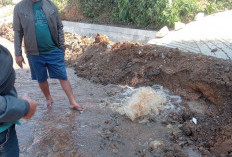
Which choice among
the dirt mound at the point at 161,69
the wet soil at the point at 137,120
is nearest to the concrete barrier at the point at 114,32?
the dirt mound at the point at 161,69

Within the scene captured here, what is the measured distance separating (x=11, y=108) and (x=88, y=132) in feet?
6.88

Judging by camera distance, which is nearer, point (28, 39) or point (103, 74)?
point (28, 39)

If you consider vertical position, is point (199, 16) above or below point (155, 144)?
above

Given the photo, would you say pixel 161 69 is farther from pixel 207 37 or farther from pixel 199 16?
pixel 199 16

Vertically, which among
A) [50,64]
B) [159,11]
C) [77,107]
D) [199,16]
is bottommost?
[77,107]

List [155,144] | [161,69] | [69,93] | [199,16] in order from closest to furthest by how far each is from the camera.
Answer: [155,144] < [69,93] < [161,69] < [199,16]

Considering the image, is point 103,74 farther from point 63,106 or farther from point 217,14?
point 217,14

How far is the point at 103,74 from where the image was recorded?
5711 millimetres

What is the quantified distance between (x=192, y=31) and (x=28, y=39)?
5.18m

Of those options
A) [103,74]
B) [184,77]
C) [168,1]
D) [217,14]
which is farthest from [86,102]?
[217,14]

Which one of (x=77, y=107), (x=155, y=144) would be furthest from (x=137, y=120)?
(x=77, y=107)

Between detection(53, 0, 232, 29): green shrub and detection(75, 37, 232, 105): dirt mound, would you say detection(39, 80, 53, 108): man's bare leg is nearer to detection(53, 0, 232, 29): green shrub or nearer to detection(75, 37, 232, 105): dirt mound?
detection(75, 37, 232, 105): dirt mound

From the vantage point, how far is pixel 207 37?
657cm

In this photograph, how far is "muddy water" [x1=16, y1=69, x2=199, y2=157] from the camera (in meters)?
3.24
